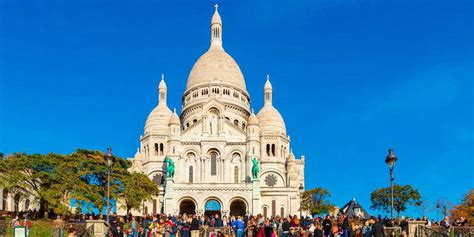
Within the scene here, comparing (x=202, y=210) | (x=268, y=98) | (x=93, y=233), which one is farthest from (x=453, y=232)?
(x=268, y=98)

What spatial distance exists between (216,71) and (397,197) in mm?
41341

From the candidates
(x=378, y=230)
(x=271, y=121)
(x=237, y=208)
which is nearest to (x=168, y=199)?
(x=237, y=208)

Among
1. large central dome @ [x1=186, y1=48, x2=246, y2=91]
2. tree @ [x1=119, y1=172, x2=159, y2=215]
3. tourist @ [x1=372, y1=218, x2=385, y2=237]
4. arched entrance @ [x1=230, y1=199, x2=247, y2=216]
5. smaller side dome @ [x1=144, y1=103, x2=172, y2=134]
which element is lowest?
arched entrance @ [x1=230, y1=199, x2=247, y2=216]

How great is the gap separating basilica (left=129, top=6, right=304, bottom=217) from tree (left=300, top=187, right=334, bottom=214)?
1.72 metres

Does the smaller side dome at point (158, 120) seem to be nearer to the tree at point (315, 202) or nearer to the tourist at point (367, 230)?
the tree at point (315, 202)

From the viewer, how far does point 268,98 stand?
346 feet

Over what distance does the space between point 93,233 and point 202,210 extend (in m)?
45.5

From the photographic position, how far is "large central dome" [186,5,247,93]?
10331 cm

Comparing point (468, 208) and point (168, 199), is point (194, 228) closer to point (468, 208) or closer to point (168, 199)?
point (468, 208)

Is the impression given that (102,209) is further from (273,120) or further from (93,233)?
(273,120)

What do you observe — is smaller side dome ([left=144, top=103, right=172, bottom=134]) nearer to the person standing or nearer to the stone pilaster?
the stone pilaster

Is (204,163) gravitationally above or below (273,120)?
below

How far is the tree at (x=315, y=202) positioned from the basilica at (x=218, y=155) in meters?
1.72

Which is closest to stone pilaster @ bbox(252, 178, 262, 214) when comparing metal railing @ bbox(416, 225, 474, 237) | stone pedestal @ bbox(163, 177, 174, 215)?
stone pedestal @ bbox(163, 177, 174, 215)
